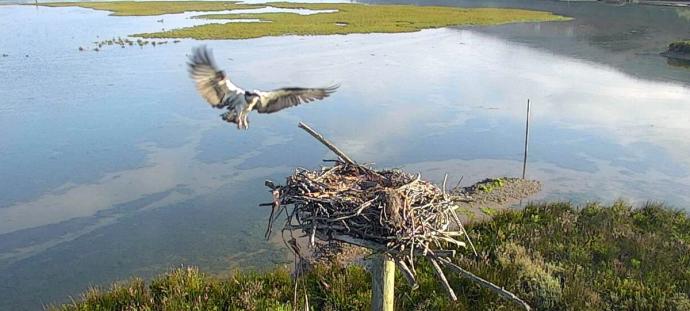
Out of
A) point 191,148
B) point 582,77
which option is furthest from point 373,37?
point 191,148

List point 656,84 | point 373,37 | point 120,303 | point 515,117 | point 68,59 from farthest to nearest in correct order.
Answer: point 373,37 → point 68,59 → point 656,84 → point 515,117 → point 120,303

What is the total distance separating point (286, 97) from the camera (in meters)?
4.90

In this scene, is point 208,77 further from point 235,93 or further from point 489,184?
point 489,184

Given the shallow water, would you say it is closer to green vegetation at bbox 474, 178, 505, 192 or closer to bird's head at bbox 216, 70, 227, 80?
green vegetation at bbox 474, 178, 505, 192

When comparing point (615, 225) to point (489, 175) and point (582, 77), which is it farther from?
point (582, 77)

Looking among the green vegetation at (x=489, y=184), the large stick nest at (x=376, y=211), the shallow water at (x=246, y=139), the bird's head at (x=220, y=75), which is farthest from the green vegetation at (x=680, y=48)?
the bird's head at (x=220, y=75)

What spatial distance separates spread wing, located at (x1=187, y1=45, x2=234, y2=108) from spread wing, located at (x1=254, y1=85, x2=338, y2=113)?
33cm

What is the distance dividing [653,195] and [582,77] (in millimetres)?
12596

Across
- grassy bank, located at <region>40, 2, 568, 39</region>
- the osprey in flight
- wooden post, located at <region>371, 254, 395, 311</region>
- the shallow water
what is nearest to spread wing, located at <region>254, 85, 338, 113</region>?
the osprey in flight

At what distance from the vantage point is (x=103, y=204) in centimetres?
1202

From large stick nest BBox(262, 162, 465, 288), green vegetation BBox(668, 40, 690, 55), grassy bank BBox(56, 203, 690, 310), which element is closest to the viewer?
large stick nest BBox(262, 162, 465, 288)

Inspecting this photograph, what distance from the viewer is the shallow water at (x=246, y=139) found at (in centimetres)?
1062

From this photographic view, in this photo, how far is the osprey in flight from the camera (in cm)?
482

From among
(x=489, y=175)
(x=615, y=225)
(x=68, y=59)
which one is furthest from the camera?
(x=68, y=59)
